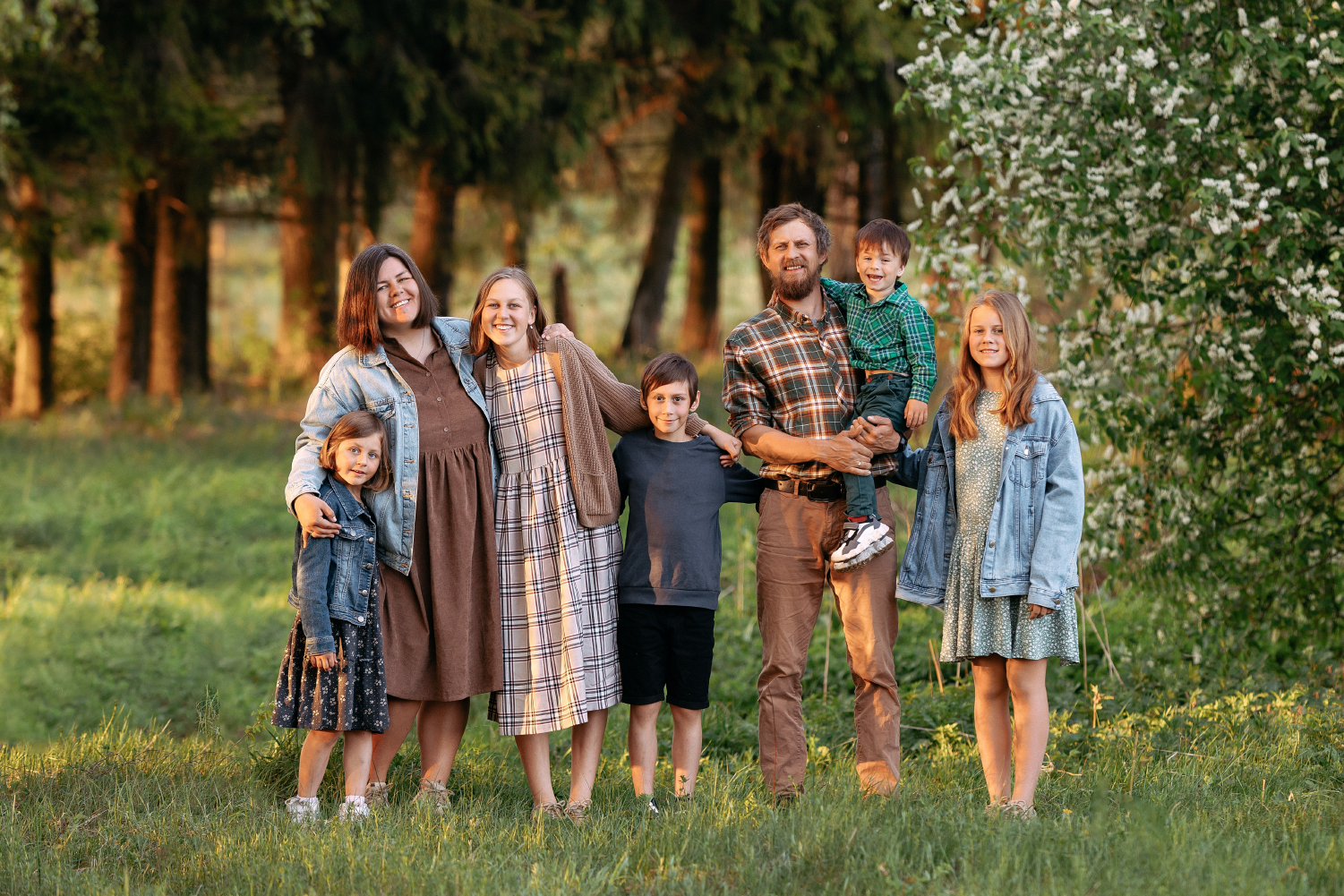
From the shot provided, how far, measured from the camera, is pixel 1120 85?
5.70 metres

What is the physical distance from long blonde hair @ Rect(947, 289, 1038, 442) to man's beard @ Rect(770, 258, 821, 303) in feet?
1.96

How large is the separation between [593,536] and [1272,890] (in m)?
2.55

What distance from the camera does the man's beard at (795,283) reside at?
15.3 feet

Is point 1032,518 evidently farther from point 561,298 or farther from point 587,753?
point 561,298

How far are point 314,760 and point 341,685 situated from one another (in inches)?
14.0

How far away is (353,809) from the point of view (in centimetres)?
447

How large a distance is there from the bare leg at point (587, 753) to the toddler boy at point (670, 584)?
0.45 feet

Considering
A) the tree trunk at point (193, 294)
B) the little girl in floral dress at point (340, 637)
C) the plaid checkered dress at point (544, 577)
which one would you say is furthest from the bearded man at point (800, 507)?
the tree trunk at point (193, 294)

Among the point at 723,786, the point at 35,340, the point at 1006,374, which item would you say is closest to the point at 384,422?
the point at 723,786

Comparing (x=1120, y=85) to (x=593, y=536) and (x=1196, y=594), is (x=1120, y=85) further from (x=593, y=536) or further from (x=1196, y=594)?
(x=593, y=536)

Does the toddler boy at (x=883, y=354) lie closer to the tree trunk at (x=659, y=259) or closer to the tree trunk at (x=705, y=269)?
the tree trunk at (x=659, y=259)

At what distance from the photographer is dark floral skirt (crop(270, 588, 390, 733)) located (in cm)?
447

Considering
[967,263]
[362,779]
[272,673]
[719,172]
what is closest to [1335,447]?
[967,263]

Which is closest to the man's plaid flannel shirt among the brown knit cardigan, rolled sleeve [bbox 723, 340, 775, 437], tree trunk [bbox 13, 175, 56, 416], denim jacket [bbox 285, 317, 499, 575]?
rolled sleeve [bbox 723, 340, 775, 437]
